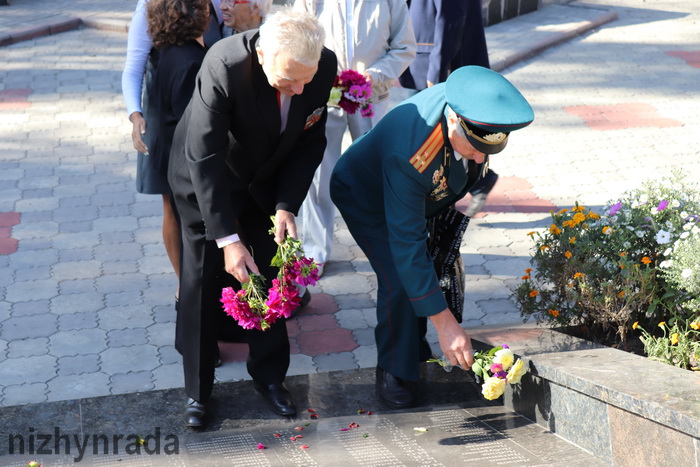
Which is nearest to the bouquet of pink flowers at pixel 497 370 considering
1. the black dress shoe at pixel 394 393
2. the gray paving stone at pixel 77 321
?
the black dress shoe at pixel 394 393

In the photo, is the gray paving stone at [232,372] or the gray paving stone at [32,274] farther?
the gray paving stone at [32,274]

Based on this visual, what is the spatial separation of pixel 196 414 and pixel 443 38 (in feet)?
9.35

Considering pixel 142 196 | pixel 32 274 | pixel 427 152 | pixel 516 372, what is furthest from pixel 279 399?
pixel 142 196

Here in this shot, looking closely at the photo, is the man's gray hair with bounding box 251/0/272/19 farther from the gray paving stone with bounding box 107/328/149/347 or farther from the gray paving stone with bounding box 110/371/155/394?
the gray paving stone with bounding box 110/371/155/394

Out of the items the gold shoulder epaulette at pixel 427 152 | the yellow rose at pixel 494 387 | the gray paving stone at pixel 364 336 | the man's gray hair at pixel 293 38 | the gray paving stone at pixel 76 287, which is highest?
the man's gray hair at pixel 293 38

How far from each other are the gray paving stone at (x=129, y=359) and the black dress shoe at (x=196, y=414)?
0.59m

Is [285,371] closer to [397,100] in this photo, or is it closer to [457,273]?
[457,273]

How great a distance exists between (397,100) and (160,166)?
4991mm

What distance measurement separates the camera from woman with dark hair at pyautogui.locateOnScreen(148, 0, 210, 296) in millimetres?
3734

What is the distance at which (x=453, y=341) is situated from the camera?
3.21 metres

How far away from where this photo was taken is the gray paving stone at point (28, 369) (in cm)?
394

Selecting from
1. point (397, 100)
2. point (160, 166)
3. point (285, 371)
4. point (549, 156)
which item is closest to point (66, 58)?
point (397, 100)

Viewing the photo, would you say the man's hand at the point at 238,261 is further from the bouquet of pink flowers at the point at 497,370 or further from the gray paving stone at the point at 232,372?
the bouquet of pink flowers at the point at 497,370

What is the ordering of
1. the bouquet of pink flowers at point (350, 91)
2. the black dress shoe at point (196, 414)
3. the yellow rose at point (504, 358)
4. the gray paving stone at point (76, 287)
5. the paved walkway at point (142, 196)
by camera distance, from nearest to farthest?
1. the yellow rose at point (504, 358)
2. the black dress shoe at point (196, 414)
3. the paved walkway at point (142, 196)
4. the bouquet of pink flowers at point (350, 91)
5. the gray paving stone at point (76, 287)
